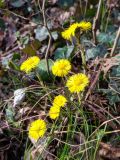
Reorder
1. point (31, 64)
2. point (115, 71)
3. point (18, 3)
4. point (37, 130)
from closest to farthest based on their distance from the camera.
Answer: point (37, 130) → point (31, 64) → point (115, 71) → point (18, 3)

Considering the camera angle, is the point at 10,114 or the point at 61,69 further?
the point at 10,114

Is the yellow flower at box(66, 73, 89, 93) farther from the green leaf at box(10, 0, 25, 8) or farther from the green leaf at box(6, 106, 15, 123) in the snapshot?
the green leaf at box(10, 0, 25, 8)

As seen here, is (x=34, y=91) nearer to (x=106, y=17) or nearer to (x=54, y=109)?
(x=54, y=109)

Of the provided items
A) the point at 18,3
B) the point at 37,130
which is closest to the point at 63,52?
the point at 37,130

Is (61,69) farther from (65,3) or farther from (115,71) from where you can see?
(65,3)

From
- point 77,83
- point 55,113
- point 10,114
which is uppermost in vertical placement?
point 77,83

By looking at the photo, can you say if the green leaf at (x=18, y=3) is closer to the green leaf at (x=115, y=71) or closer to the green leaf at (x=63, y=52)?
the green leaf at (x=63, y=52)
